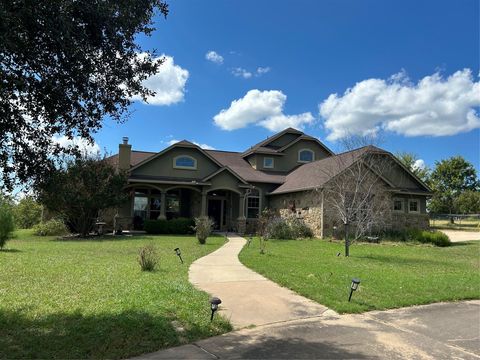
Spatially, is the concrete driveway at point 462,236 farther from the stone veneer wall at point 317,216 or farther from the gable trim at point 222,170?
the gable trim at point 222,170

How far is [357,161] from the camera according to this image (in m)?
19.3

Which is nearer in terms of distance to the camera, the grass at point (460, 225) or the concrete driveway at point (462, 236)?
the concrete driveway at point (462, 236)

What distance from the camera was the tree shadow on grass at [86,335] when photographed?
527 centimetres

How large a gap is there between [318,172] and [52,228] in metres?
15.7

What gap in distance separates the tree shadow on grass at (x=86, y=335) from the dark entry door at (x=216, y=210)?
2305 centimetres

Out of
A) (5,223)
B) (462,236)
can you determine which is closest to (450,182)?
(462,236)

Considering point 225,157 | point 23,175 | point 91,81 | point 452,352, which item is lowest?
point 452,352

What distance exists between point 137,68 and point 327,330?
4930 mm

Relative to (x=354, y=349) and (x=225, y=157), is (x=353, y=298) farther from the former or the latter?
(x=225, y=157)

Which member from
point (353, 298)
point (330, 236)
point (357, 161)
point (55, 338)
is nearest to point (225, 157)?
point (330, 236)

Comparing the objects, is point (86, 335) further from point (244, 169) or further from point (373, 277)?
point (244, 169)

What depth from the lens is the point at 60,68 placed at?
5.89m

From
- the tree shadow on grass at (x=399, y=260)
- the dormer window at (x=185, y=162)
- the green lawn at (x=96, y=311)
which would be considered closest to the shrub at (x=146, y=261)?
the green lawn at (x=96, y=311)

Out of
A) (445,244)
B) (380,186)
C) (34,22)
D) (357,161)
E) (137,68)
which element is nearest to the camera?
(34,22)
